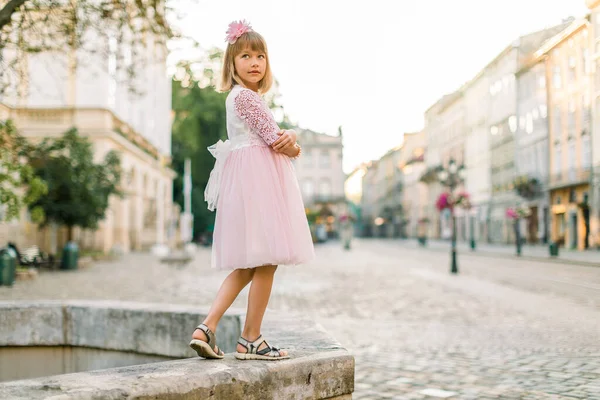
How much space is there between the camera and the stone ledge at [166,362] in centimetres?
227

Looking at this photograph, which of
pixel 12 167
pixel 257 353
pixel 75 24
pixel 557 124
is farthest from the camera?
pixel 557 124

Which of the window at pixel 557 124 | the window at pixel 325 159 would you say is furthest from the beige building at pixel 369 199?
the window at pixel 557 124

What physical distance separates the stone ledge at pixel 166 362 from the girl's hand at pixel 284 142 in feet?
3.11

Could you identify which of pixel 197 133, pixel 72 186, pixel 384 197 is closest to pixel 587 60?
pixel 72 186

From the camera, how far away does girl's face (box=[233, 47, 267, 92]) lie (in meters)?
3.26

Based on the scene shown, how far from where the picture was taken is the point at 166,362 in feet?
9.05

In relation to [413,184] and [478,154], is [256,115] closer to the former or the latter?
[478,154]

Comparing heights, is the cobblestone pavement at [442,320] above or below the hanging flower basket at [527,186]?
below

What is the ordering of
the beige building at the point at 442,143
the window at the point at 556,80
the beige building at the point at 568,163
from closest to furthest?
the window at the point at 556,80
the beige building at the point at 568,163
the beige building at the point at 442,143

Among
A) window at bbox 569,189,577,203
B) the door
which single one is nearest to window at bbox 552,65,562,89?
window at bbox 569,189,577,203

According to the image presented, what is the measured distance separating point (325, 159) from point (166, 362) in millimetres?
95128

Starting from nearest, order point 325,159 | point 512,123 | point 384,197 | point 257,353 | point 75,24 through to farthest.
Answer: point 257,353 → point 75,24 → point 512,123 → point 325,159 → point 384,197

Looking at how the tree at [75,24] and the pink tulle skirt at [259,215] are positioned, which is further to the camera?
the tree at [75,24]

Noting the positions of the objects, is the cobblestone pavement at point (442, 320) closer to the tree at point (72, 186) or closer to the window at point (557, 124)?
the tree at point (72, 186)
